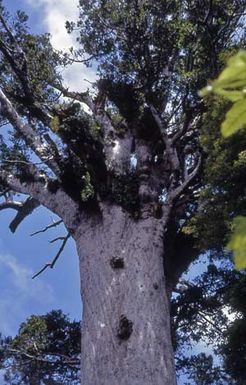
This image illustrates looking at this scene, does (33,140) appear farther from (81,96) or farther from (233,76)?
(233,76)

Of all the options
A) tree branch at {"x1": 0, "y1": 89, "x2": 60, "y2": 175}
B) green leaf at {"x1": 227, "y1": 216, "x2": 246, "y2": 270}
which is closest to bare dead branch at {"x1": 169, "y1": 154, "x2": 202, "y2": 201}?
tree branch at {"x1": 0, "y1": 89, "x2": 60, "y2": 175}

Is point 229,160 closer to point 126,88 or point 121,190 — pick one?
point 121,190

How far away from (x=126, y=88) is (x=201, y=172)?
280 cm

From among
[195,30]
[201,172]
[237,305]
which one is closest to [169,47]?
[195,30]

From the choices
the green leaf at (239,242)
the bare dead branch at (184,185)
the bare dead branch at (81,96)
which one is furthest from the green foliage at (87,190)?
the green leaf at (239,242)

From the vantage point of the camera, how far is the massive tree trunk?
5172 mm

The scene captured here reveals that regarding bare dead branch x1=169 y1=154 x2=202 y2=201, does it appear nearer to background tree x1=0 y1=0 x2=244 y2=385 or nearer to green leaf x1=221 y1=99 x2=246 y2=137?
background tree x1=0 y1=0 x2=244 y2=385

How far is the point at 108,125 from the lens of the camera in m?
9.91

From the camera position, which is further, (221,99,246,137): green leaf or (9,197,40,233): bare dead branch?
(9,197,40,233): bare dead branch

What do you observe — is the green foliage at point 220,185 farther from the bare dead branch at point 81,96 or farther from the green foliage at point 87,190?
the bare dead branch at point 81,96

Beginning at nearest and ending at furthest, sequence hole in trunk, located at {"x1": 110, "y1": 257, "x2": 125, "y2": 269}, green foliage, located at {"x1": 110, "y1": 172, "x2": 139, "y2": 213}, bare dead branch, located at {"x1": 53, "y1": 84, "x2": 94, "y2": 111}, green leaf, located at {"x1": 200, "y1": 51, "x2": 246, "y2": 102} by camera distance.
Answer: green leaf, located at {"x1": 200, "y1": 51, "x2": 246, "y2": 102} → hole in trunk, located at {"x1": 110, "y1": 257, "x2": 125, "y2": 269} → green foliage, located at {"x1": 110, "y1": 172, "x2": 139, "y2": 213} → bare dead branch, located at {"x1": 53, "y1": 84, "x2": 94, "y2": 111}

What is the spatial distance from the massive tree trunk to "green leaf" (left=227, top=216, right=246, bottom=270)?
4.41 meters

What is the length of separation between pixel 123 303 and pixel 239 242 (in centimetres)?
495

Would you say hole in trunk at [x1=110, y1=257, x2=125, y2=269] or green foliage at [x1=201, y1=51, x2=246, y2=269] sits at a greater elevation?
hole in trunk at [x1=110, y1=257, x2=125, y2=269]
